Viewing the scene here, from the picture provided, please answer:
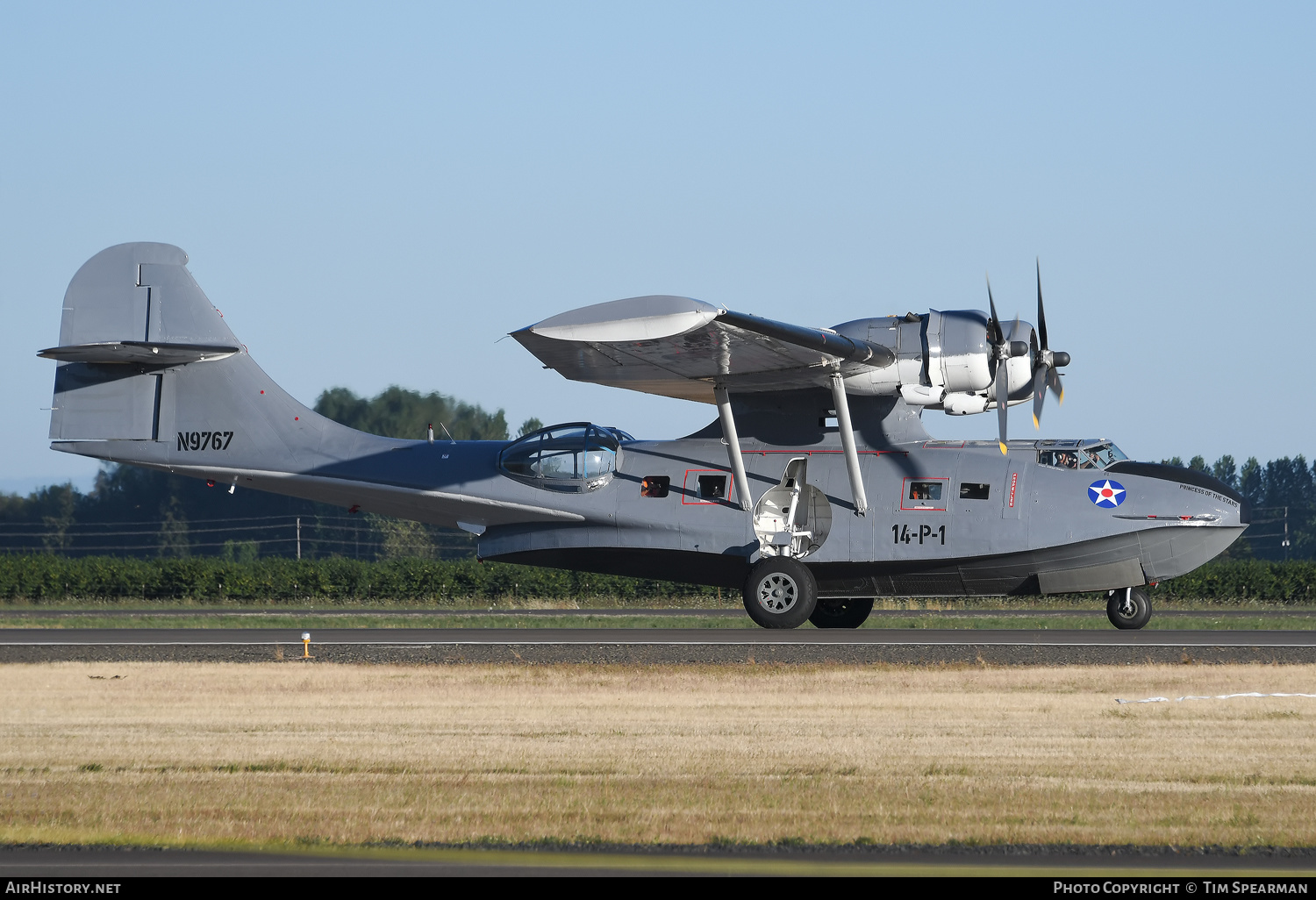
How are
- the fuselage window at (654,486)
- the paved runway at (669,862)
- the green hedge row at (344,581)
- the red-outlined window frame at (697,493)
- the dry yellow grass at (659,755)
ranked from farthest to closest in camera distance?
the green hedge row at (344,581)
the fuselage window at (654,486)
the red-outlined window frame at (697,493)
the dry yellow grass at (659,755)
the paved runway at (669,862)

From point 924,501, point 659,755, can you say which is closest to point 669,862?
point 659,755

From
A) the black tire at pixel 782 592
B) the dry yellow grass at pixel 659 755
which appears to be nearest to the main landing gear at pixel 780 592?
the black tire at pixel 782 592

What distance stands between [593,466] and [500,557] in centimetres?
218

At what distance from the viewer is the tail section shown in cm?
2261

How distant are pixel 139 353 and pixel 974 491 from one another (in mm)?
13742

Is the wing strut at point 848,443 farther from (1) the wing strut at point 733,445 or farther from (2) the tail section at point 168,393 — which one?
(2) the tail section at point 168,393

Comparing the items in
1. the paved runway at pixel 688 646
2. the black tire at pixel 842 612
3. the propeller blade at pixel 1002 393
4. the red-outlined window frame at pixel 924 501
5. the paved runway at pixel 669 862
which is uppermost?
the propeller blade at pixel 1002 393

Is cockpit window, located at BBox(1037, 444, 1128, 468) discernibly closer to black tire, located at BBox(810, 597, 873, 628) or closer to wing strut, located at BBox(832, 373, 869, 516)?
wing strut, located at BBox(832, 373, 869, 516)

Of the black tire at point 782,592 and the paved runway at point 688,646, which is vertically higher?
the black tire at point 782,592

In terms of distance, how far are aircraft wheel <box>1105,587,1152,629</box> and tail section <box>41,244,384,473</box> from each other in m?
12.5

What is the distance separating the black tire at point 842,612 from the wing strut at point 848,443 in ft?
9.05

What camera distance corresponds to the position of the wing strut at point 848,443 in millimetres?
19719

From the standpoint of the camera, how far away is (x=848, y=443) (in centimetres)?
1994

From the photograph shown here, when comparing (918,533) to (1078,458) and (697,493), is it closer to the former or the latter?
(1078,458)
